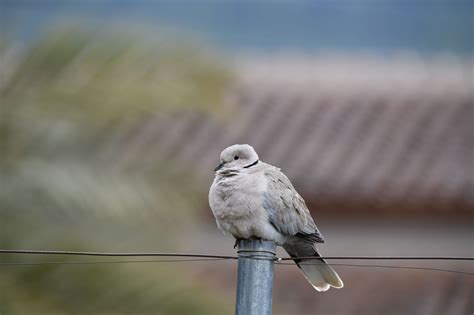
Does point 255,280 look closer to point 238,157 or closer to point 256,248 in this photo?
point 256,248

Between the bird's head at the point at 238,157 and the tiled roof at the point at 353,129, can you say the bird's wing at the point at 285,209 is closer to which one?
the bird's head at the point at 238,157

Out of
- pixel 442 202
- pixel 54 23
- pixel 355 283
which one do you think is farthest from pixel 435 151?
pixel 54 23

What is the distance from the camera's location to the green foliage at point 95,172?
19.8 ft

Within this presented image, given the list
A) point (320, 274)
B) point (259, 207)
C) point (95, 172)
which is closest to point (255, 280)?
point (259, 207)

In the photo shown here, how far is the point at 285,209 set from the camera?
17.6 feet

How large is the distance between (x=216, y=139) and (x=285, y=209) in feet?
19.9

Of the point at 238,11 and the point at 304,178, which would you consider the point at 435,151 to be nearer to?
the point at 304,178

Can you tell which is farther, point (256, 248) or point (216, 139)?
point (216, 139)

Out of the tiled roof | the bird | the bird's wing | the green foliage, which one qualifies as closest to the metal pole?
the bird

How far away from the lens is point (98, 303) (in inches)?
236

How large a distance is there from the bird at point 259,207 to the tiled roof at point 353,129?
4.41 m

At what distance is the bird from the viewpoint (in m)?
5.29

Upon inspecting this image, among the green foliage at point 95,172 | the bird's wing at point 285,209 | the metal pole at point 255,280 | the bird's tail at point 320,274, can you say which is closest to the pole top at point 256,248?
the metal pole at point 255,280

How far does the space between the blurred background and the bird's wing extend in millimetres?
889
